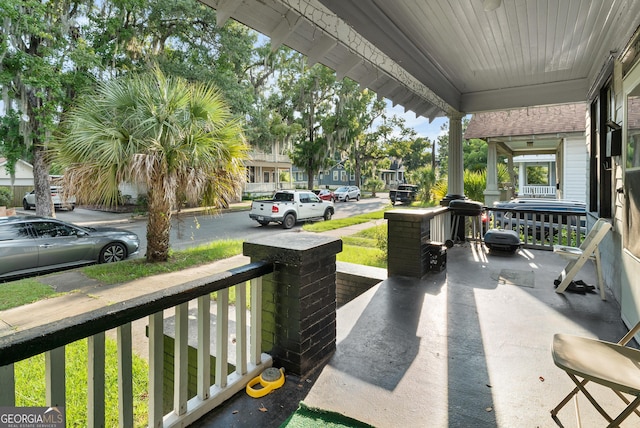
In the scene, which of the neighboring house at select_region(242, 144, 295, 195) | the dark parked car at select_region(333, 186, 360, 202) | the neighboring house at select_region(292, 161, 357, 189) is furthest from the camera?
the neighboring house at select_region(292, 161, 357, 189)

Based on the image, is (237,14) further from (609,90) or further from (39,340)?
(609,90)

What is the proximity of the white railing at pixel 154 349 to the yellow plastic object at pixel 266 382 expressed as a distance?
5 cm

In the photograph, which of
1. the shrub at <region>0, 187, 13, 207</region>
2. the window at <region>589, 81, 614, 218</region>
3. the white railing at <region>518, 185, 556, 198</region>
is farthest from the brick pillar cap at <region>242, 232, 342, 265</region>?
the shrub at <region>0, 187, 13, 207</region>

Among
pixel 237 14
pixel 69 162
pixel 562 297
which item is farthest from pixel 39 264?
pixel 562 297

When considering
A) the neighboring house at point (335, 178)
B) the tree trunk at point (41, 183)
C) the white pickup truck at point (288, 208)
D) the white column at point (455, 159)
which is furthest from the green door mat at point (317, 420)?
the neighboring house at point (335, 178)

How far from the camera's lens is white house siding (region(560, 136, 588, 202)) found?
11.0 metres

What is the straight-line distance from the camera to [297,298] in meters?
2.10

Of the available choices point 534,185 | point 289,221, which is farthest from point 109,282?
point 534,185

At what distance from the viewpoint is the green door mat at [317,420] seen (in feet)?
5.74

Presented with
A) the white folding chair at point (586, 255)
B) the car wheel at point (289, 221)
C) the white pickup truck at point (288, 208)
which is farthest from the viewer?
the car wheel at point (289, 221)

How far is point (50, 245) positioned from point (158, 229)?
1934 millimetres

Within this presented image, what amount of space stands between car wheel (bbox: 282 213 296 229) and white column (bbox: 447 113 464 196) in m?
7.15

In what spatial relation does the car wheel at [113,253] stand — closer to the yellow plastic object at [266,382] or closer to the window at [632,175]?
the yellow plastic object at [266,382]

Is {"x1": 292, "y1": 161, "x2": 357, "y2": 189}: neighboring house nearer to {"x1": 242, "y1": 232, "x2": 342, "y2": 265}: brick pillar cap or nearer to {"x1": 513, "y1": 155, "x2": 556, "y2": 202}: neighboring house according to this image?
{"x1": 513, "y1": 155, "x2": 556, "y2": 202}: neighboring house
